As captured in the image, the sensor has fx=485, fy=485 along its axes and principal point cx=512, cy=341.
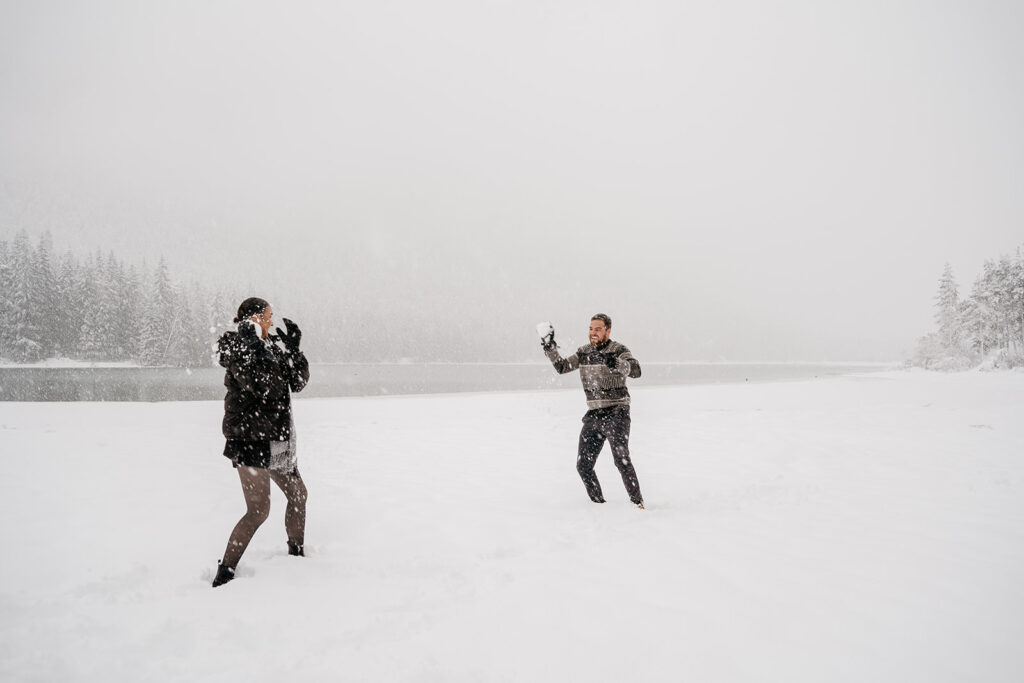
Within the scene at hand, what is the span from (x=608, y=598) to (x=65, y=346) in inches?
2953

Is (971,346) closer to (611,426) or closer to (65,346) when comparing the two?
(611,426)

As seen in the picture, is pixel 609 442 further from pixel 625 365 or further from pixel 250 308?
pixel 250 308

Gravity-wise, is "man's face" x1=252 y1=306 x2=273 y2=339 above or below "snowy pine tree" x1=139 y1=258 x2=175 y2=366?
below

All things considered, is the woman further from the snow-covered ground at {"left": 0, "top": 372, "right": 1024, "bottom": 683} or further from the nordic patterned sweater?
the nordic patterned sweater

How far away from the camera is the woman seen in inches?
→ 160

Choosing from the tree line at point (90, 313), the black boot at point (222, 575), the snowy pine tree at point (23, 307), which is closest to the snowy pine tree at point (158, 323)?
the tree line at point (90, 313)

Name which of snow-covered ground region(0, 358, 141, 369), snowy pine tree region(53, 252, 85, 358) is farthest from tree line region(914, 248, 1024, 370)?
snowy pine tree region(53, 252, 85, 358)

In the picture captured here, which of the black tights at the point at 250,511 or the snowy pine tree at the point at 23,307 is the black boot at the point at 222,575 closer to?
the black tights at the point at 250,511

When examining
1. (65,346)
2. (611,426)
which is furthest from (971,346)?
(65,346)

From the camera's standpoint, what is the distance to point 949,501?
Answer: 6.11 m

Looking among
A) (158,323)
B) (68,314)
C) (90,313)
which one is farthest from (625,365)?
(68,314)

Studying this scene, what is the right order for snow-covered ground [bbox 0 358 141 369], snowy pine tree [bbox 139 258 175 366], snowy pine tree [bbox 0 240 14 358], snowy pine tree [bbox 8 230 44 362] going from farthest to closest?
snowy pine tree [bbox 139 258 175 366], snow-covered ground [bbox 0 358 141 369], snowy pine tree [bbox 8 230 44 362], snowy pine tree [bbox 0 240 14 358]

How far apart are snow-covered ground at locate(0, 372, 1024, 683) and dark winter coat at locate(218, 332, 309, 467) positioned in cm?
115

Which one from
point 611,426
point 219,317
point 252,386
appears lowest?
point 611,426
